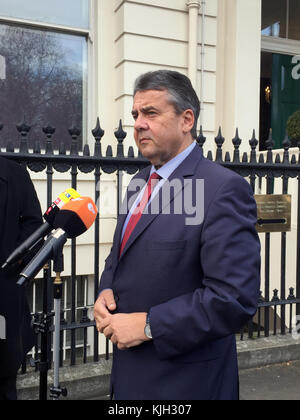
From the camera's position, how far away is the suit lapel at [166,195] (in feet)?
5.19

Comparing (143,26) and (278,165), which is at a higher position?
(143,26)

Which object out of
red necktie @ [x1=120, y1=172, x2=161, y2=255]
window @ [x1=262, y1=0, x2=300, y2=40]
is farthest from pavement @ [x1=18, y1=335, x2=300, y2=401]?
window @ [x1=262, y1=0, x2=300, y2=40]

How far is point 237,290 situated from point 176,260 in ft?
0.83

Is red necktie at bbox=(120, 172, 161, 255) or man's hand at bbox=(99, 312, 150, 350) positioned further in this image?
red necktie at bbox=(120, 172, 161, 255)

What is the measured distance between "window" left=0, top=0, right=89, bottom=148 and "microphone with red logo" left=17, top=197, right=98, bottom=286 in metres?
3.86

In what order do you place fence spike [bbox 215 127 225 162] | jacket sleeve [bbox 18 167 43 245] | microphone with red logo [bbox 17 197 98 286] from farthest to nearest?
fence spike [bbox 215 127 225 162] → jacket sleeve [bbox 18 167 43 245] → microphone with red logo [bbox 17 197 98 286]

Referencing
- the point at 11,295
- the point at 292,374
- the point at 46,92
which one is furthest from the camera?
the point at 46,92

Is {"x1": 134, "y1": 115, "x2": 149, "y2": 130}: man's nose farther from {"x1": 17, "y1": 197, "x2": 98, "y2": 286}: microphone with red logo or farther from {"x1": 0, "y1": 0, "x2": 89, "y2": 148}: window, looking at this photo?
{"x1": 0, "y1": 0, "x2": 89, "y2": 148}: window

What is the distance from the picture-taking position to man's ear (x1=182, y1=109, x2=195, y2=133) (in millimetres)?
1637

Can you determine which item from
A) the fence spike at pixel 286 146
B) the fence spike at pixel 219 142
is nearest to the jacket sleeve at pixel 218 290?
the fence spike at pixel 219 142

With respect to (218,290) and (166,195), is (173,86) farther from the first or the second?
(218,290)

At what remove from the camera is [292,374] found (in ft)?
11.5
